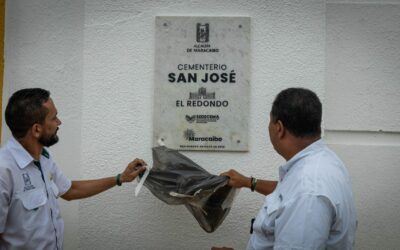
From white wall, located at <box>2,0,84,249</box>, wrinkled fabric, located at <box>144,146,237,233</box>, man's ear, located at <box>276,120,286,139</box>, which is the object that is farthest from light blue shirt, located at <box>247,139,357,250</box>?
white wall, located at <box>2,0,84,249</box>

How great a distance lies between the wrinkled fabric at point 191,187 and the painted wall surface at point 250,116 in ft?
1.01

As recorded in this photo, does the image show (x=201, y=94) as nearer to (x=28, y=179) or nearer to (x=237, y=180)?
(x=237, y=180)

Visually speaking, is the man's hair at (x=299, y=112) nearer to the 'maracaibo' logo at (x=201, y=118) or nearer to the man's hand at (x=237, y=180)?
the man's hand at (x=237, y=180)

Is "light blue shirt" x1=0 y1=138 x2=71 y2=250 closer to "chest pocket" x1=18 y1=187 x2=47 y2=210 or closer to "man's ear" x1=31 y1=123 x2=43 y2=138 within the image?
"chest pocket" x1=18 y1=187 x2=47 y2=210

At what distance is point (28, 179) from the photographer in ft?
8.27

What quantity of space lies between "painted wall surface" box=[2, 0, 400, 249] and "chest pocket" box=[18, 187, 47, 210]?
743 millimetres

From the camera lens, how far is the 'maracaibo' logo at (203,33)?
128 inches

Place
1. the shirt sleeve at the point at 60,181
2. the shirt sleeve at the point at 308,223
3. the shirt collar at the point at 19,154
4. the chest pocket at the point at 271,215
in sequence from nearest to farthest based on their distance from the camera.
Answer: the shirt sleeve at the point at 308,223, the chest pocket at the point at 271,215, the shirt collar at the point at 19,154, the shirt sleeve at the point at 60,181

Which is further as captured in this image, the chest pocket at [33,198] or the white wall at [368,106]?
the white wall at [368,106]

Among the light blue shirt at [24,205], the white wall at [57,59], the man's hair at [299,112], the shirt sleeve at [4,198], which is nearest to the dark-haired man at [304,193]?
the man's hair at [299,112]

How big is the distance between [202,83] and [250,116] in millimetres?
435

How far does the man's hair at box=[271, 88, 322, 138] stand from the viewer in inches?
79.6

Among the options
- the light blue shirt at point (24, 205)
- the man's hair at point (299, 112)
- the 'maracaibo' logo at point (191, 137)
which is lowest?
the light blue shirt at point (24, 205)

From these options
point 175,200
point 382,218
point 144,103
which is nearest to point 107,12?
point 144,103
